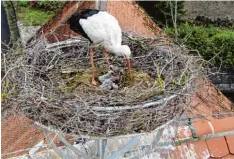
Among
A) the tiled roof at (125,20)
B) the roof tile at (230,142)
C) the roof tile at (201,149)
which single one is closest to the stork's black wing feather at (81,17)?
the roof tile at (201,149)

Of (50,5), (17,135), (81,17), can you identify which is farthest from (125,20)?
(50,5)

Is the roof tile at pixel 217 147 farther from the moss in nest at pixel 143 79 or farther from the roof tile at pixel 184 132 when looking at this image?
the moss in nest at pixel 143 79

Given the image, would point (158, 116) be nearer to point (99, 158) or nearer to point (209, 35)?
point (99, 158)

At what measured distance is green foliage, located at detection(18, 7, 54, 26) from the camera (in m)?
10.8

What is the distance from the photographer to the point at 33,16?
11484 mm

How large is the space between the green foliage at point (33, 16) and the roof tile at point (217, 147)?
764 centimetres

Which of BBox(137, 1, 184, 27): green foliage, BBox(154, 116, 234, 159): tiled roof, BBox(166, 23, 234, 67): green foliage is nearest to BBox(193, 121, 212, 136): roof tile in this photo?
BBox(154, 116, 234, 159): tiled roof

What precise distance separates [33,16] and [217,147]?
8732 millimetres

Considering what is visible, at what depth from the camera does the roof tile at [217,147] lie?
3.43 m

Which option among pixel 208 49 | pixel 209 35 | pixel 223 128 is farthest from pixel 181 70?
pixel 209 35

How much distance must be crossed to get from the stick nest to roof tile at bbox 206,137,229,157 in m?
0.67

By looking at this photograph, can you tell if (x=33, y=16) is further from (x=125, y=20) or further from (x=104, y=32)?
(x=104, y=32)

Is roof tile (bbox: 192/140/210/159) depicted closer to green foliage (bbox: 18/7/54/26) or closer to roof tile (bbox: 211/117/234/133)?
roof tile (bbox: 211/117/234/133)

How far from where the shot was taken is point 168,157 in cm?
338
